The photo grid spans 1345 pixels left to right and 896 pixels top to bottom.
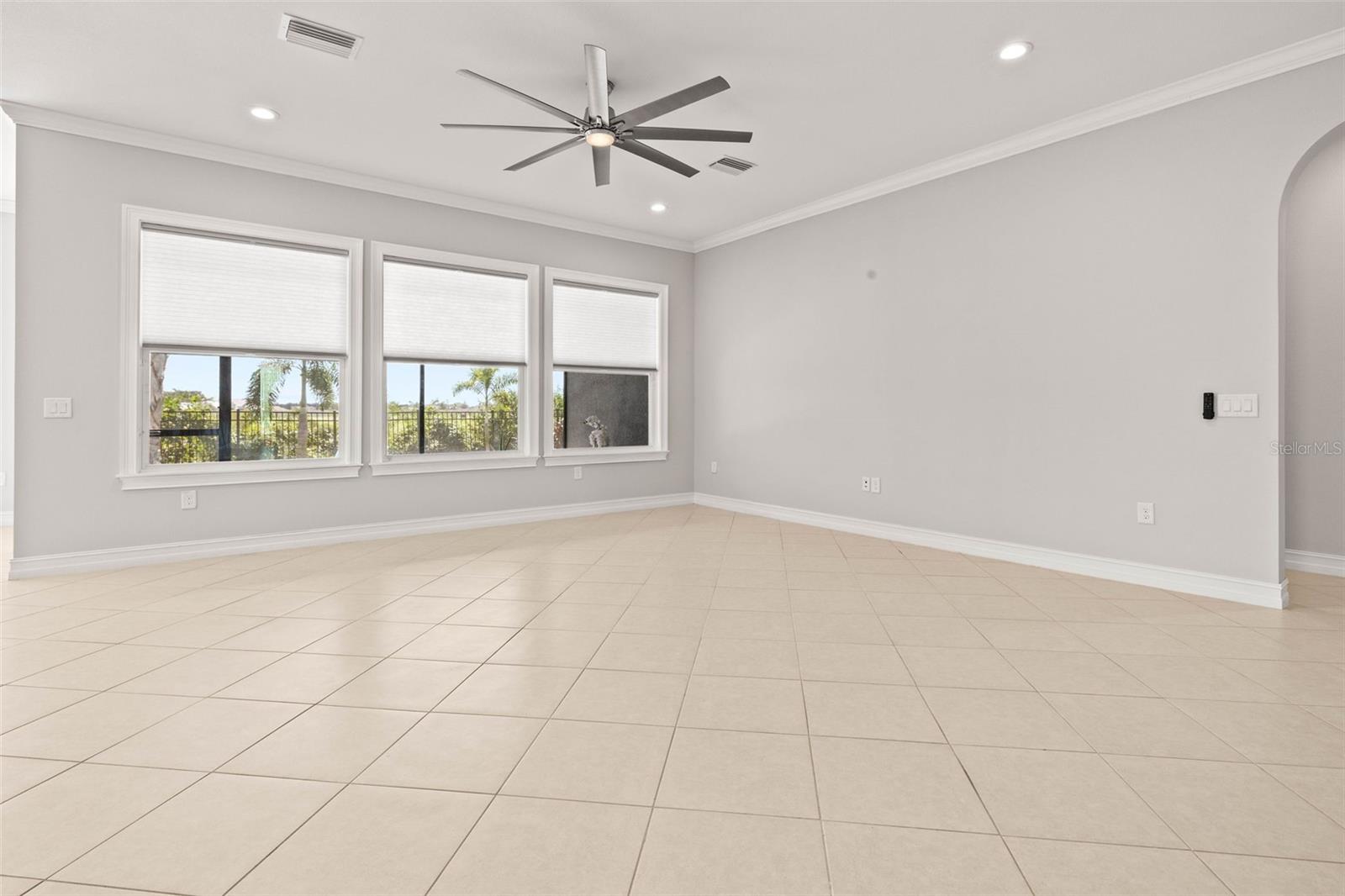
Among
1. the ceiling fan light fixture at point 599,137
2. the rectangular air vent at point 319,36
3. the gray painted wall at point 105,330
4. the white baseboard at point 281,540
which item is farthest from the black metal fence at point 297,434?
the ceiling fan light fixture at point 599,137

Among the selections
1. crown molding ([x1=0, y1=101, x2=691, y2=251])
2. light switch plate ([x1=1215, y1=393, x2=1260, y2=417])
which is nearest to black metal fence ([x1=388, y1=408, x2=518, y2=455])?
crown molding ([x1=0, y1=101, x2=691, y2=251])

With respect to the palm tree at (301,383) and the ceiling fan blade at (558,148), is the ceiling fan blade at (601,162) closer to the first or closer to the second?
the ceiling fan blade at (558,148)

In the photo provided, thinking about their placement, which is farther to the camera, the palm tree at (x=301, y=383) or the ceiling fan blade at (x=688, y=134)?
the palm tree at (x=301, y=383)

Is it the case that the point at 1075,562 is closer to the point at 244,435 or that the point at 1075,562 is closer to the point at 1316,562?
the point at 1316,562

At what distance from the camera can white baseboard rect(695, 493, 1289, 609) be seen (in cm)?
333

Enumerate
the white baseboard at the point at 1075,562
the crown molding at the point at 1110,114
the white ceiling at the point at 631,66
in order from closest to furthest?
the white ceiling at the point at 631,66, the crown molding at the point at 1110,114, the white baseboard at the point at 1075,562

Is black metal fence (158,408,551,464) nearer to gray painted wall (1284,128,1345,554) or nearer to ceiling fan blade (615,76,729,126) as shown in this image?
ceiling fan blade (615,76,729,126)

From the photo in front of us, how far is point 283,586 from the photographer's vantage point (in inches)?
142

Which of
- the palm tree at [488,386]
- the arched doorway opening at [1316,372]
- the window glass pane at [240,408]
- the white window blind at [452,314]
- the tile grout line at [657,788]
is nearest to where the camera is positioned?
the tile grout line at [657,788]

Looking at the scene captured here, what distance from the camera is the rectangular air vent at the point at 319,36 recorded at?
2.98 m

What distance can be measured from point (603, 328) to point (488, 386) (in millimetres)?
1348

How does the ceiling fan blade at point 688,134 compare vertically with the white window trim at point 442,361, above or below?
above

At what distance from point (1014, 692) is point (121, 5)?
4868 millimetres
